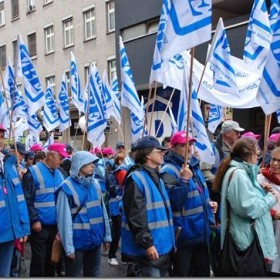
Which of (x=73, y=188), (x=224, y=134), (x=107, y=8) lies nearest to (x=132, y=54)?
(x=107, y=8)

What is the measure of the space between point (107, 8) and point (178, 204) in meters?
22.4

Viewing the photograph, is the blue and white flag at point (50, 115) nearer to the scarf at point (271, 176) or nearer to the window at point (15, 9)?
the scarf at point (271, 176)

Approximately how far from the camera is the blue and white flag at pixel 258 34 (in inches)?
297

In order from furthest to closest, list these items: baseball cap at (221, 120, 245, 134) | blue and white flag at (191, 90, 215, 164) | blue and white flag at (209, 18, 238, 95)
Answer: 1. blue and white flag at (209, 18, 238, 95)
2. baseball cap at (221, 120, 245, 134)
3. blue and white flag at (191, 90, 215, 164)

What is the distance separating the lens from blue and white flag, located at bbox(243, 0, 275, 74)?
7547 mm

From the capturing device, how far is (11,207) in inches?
210

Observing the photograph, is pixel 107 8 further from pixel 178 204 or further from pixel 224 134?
pixel 178 204

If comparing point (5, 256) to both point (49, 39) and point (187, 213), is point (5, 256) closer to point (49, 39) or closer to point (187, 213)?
point (187, 213)

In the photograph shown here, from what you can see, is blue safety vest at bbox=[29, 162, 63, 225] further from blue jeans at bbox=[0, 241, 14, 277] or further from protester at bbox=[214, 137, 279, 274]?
protester at bbox=[214, 137, 279, 274]

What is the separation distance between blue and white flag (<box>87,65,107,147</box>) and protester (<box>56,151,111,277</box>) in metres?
3.67

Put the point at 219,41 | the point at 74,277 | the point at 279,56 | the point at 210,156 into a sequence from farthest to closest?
the point at 219,41
the point at 210,156
the point at 279,56
the point at 74,277

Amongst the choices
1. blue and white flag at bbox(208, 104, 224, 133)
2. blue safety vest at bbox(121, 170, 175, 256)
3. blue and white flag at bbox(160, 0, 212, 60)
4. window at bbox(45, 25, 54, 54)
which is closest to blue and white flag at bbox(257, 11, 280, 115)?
blue and white flag at bbox(160, 0, 212, 60)

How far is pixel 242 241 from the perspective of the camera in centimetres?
432

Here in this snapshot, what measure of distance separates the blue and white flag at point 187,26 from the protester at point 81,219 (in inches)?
59.0
